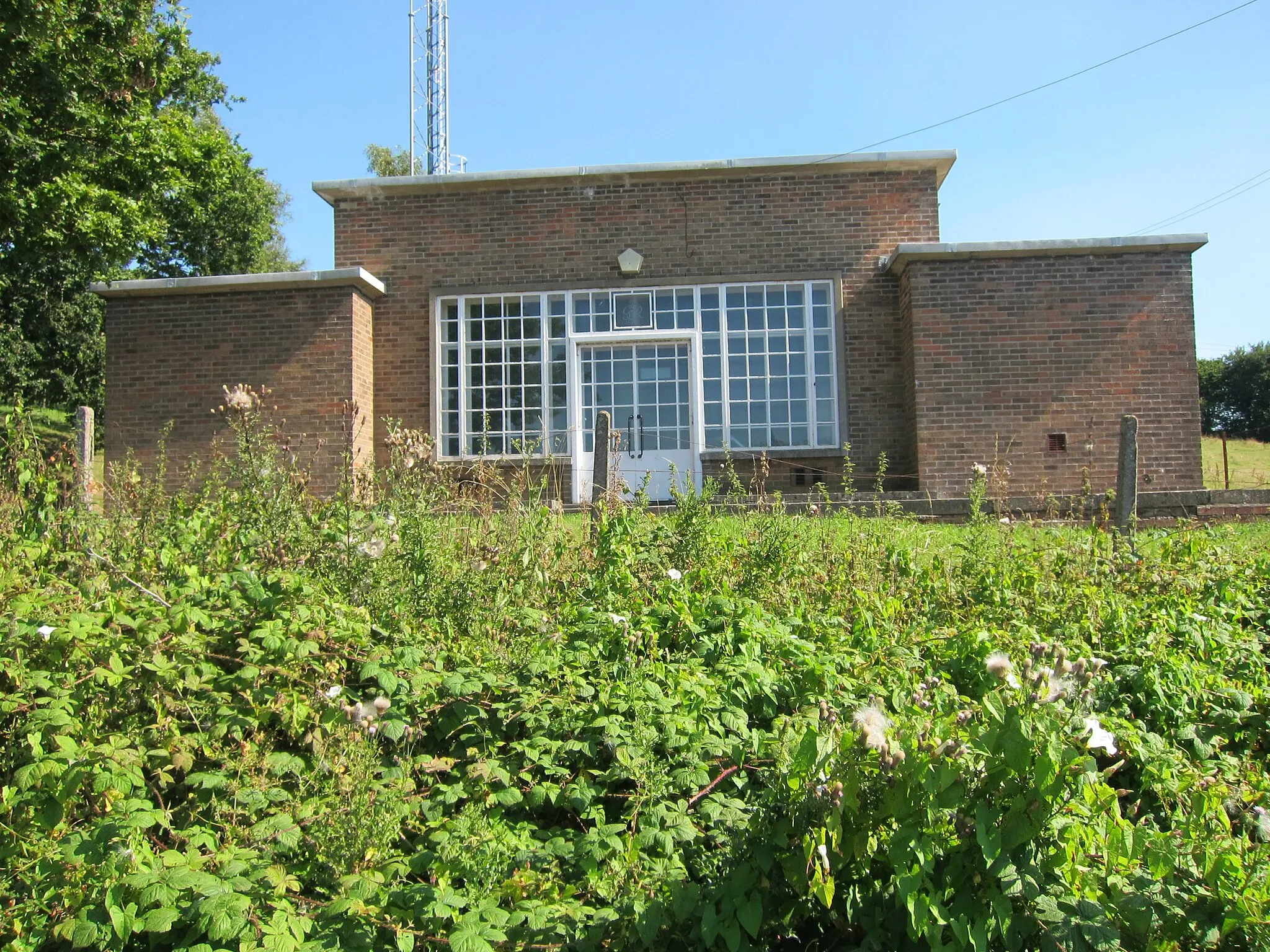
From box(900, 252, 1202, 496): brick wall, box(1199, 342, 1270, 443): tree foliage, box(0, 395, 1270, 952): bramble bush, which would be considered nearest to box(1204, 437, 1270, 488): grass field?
box(1199, 342, 1270, 443): tree foliage

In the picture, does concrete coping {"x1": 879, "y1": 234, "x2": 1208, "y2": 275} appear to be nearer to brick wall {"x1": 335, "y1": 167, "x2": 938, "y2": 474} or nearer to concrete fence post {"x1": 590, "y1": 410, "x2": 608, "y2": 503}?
brick wall {"x1": 335, "y1": 167, "x2": 938, "y2": 474}

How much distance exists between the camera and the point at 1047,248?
11570 mm

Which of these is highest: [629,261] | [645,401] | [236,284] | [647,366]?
[629,261]

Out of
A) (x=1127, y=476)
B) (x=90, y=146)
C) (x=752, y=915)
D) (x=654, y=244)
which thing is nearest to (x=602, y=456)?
(x=1127, y=476)

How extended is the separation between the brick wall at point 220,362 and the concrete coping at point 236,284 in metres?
0.06

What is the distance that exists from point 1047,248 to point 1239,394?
29.6 m

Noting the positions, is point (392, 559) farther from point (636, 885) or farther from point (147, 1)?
point (147, 1)

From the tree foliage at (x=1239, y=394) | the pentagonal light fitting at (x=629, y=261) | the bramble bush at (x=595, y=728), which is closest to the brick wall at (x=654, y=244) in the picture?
the pentagonal light fitting at (x=629, y=261)

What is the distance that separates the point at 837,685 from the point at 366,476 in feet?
8.57

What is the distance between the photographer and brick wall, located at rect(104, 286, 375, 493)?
39.3 ft

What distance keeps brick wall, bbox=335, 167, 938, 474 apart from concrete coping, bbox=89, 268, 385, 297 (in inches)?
33.1

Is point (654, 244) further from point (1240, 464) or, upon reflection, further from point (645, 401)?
point (1240, 464)

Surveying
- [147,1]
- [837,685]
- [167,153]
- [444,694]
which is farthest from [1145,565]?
[167,153]

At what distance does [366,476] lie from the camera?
510 cm
